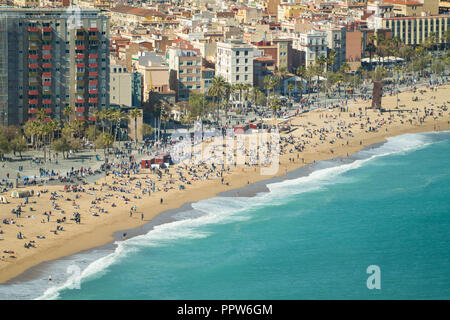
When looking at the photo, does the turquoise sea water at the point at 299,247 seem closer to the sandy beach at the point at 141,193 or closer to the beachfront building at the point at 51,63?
the sandy beach at the point at 141,193

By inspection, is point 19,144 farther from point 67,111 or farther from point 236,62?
point 236,62

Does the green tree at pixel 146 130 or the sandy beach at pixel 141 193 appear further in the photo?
the green tree at pixel 146 130

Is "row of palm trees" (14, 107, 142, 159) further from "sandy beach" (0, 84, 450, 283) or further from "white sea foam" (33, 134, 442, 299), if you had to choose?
"white sea foam" (33, 134, 442, 299)

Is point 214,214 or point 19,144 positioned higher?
point 19,144

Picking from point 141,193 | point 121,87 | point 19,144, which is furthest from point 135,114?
point 141,193

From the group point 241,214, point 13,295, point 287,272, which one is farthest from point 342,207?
point 13,295

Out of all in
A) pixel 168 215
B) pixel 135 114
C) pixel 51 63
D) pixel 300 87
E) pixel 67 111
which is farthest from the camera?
pixel 300 87

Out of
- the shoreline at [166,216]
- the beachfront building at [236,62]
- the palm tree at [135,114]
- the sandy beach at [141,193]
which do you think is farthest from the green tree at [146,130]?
the beachfront building at [236,62]
